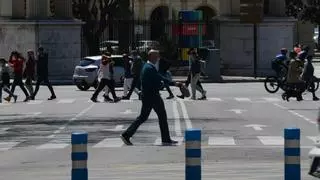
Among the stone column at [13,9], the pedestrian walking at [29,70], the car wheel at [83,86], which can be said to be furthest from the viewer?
the stone column at [13,9]

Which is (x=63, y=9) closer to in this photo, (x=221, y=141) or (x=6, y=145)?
(x=6, y=145)

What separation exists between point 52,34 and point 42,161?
120ft

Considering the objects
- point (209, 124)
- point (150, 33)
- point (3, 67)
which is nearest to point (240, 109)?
point (209, 124)

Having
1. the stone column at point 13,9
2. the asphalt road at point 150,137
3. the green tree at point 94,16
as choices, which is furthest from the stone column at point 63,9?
the asphalt road at point 150,137

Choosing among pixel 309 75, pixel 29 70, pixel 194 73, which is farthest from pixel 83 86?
pixel 309 75

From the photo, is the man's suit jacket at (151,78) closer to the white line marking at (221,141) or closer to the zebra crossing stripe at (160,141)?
the zebra crossing stripe at (160,141)

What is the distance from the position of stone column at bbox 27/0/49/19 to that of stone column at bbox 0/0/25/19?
1.28 m

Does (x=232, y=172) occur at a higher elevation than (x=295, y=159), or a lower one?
lower

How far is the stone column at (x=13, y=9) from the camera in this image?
54.6 m

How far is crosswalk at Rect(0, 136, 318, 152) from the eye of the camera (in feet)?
61.1

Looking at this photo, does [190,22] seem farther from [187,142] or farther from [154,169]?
[187,142]

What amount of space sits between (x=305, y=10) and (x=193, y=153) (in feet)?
271

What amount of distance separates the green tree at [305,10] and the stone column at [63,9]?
37387mm

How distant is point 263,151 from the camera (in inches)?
688
